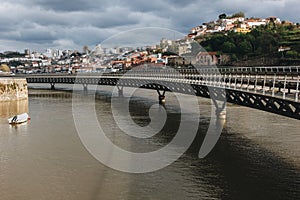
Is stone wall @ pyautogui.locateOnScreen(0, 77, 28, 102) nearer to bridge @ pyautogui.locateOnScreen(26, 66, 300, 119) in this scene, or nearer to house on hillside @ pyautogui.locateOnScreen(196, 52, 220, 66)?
bridge @ pyautogui.locateOnScreen(26, 66, 300, 119)

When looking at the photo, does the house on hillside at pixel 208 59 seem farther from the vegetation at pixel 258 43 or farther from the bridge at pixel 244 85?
the bridge at pixel 244 85

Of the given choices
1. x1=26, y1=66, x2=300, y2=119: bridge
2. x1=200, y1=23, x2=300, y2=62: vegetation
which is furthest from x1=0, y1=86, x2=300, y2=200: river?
x1=200, y1=23, x2=300, y2=62: vegetation

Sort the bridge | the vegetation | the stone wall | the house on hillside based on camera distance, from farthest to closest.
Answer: the house on hillside
the vegetation
the stone wall
the bridge

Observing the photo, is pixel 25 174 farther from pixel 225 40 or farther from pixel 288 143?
pixel 225 40

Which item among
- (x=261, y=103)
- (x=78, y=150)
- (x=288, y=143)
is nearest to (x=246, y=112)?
(x=288, y=143)

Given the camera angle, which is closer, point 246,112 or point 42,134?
point 42,134

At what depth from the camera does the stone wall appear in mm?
52375

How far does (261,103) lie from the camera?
1948cm

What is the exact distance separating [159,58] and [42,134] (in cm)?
11835

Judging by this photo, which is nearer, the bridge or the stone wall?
the bridge

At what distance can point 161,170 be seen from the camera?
57.2ft

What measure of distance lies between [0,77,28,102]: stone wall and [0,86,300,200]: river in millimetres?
25996

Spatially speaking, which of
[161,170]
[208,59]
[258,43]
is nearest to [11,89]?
[161,170]

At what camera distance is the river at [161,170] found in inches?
570
